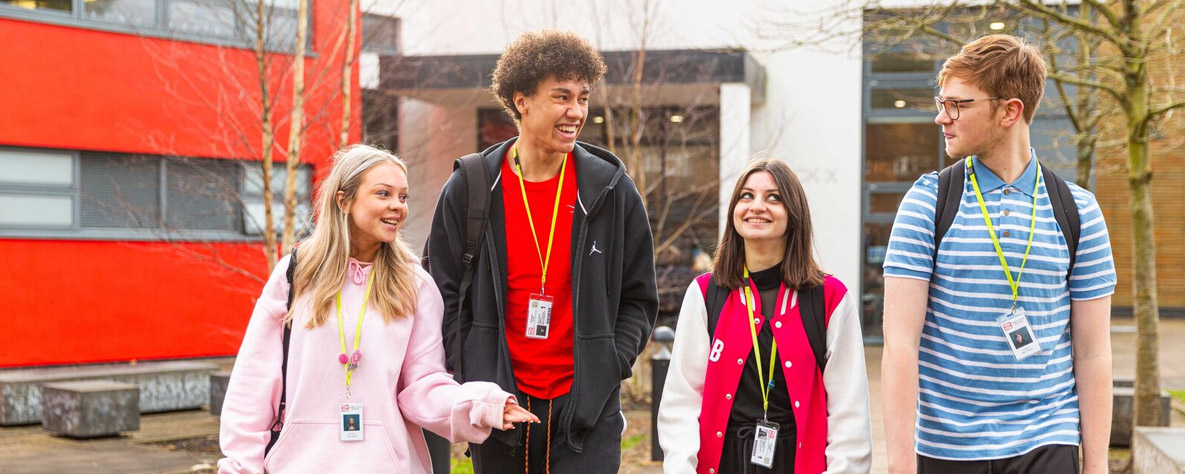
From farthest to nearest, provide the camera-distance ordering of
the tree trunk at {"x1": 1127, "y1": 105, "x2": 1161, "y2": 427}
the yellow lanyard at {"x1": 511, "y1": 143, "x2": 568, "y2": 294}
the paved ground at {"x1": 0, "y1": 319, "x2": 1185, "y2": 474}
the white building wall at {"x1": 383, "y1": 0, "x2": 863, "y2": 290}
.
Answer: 1. the white building wall at {"x1": 383, "y1": 0, "x2": 863, "y2": 290}
2. the paved ground at {"x1": 0, "y1": 319, "x2": 1185, "y2": 474}
3. the tree trunk at {"x1": 1127, "y1": 105, "x2": 1161, "y2": 427}
4. the yellow lanyard at {"x1": 511, "y1": 143, "x2": 568, "y2": 294}

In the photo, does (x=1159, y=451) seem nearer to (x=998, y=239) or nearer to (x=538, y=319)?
(x=998, y=239)

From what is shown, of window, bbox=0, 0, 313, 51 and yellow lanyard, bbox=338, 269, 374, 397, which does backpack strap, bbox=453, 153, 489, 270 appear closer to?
yellow lanyard, bbox=338, 269, 374, 397

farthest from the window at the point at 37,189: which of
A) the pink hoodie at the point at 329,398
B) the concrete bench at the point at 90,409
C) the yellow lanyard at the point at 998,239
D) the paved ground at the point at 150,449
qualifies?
the yellow lanyard at the point at 998,239

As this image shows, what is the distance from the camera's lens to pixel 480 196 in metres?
3.78

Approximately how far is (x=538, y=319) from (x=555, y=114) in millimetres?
663

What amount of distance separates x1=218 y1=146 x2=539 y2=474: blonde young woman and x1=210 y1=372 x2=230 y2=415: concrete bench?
8375mm

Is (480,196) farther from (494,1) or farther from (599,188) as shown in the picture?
(494,1)

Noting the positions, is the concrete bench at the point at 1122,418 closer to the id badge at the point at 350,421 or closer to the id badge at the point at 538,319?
the id badge at the point at 538,319

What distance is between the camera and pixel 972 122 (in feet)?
10.5

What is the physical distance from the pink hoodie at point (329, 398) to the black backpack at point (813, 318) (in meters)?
0.77

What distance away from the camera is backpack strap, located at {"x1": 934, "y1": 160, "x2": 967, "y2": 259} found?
3.21 meters

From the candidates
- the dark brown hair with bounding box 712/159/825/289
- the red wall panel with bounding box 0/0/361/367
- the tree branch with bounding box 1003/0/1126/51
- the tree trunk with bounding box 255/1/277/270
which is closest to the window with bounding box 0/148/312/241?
the red wall panel with bounding box 0/0/361/367

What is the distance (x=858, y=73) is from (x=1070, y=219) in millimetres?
17502

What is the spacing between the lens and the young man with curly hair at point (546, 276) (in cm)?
372
